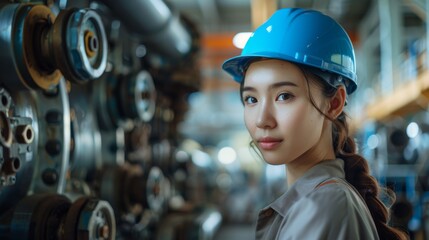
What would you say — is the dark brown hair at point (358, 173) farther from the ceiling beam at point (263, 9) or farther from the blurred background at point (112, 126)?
the ceiling beam at point (263, 9)

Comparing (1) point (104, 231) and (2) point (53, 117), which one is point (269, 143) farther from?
(2) point (53, 117)

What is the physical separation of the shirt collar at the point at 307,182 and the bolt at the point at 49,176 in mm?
1118

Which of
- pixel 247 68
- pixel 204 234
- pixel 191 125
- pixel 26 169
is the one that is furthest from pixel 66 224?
pixel 191 125

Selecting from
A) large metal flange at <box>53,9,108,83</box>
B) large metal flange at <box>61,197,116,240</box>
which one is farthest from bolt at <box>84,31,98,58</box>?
large metal flange at <box>61,197,116,240</box>

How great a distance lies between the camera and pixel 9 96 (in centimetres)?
166

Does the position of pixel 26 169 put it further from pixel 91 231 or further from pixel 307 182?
pixel 307 182

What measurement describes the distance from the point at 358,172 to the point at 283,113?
29 cm

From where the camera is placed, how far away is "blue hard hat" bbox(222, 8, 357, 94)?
1209mm

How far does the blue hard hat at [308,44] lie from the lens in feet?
3.97

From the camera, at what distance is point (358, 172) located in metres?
1.30

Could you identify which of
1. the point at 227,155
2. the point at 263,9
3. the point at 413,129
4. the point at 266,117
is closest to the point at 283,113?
the point at 266,117

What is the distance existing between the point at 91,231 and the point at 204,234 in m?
2.04

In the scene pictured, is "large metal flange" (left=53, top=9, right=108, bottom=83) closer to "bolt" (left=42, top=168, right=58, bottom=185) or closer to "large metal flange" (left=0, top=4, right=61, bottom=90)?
"large metal flange" (left=0, top=4, right=61, bottom=90)

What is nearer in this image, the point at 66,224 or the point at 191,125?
the point at 66,224
